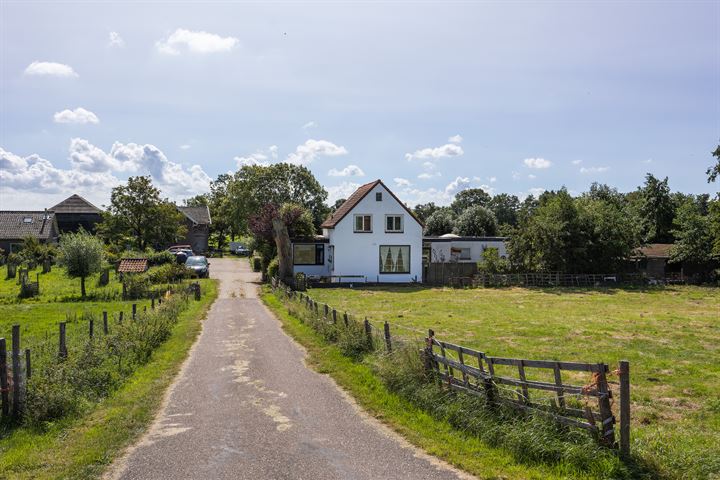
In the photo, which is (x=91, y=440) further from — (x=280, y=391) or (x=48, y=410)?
(x=280, y=391)

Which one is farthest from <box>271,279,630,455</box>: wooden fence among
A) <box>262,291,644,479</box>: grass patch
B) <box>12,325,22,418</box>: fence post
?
<box>12,325,22,418</box>: fence post

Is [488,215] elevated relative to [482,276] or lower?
elevated

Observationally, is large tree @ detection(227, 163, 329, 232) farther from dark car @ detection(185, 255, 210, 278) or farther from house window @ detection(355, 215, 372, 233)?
house window @ detection(355, 215, 372, 233)

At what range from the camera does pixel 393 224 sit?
136 feet

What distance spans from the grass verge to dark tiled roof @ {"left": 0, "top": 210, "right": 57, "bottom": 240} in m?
58.4

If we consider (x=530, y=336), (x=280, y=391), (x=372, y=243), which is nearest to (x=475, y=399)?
(x=280, y=391)

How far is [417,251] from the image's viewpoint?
4191 cm

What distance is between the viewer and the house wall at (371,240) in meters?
40.7

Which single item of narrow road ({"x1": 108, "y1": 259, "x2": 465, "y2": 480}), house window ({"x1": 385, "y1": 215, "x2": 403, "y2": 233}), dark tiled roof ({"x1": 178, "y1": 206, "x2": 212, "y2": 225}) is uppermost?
dark tiled roof ({"x1": 178, "y1": 206, "x2": 212, "y2": 225})

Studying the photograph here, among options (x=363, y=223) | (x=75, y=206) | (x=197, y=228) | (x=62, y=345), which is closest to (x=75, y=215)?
(x=75, y=206)

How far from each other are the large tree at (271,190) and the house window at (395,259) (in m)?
21.8

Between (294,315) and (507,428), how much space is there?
1550cm

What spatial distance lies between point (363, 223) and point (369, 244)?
5.34ft

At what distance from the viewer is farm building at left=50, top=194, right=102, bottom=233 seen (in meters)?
73.1
